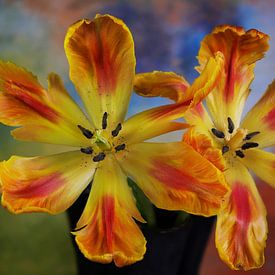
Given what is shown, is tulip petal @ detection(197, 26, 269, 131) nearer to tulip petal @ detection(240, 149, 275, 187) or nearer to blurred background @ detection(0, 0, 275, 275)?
tulip petal @ detection(240, 149, 275, 187)

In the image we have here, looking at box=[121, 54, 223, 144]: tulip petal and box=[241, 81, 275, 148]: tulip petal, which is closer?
box=[121, 54, 223, 144]: tulip petal

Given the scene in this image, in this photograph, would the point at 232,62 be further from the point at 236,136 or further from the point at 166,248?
the point at 166,248

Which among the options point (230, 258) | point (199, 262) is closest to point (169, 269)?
point (199, 262)

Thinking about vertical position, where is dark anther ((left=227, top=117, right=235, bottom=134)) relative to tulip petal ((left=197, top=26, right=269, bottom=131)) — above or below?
below

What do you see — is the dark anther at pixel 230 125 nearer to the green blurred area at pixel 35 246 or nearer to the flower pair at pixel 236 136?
the flower pair at pixel 236 136

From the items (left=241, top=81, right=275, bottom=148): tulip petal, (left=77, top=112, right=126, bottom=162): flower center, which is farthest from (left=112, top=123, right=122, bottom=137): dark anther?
(left=241, top=81, right=275, bottom=148): tulip petal

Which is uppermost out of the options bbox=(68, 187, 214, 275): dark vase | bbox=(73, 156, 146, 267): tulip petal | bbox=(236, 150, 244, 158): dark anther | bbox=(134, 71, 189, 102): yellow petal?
bbox=(134, 71, 189, 102): yellow petal

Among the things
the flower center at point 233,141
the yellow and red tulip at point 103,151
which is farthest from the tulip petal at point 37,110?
the flower center at point 233,141
